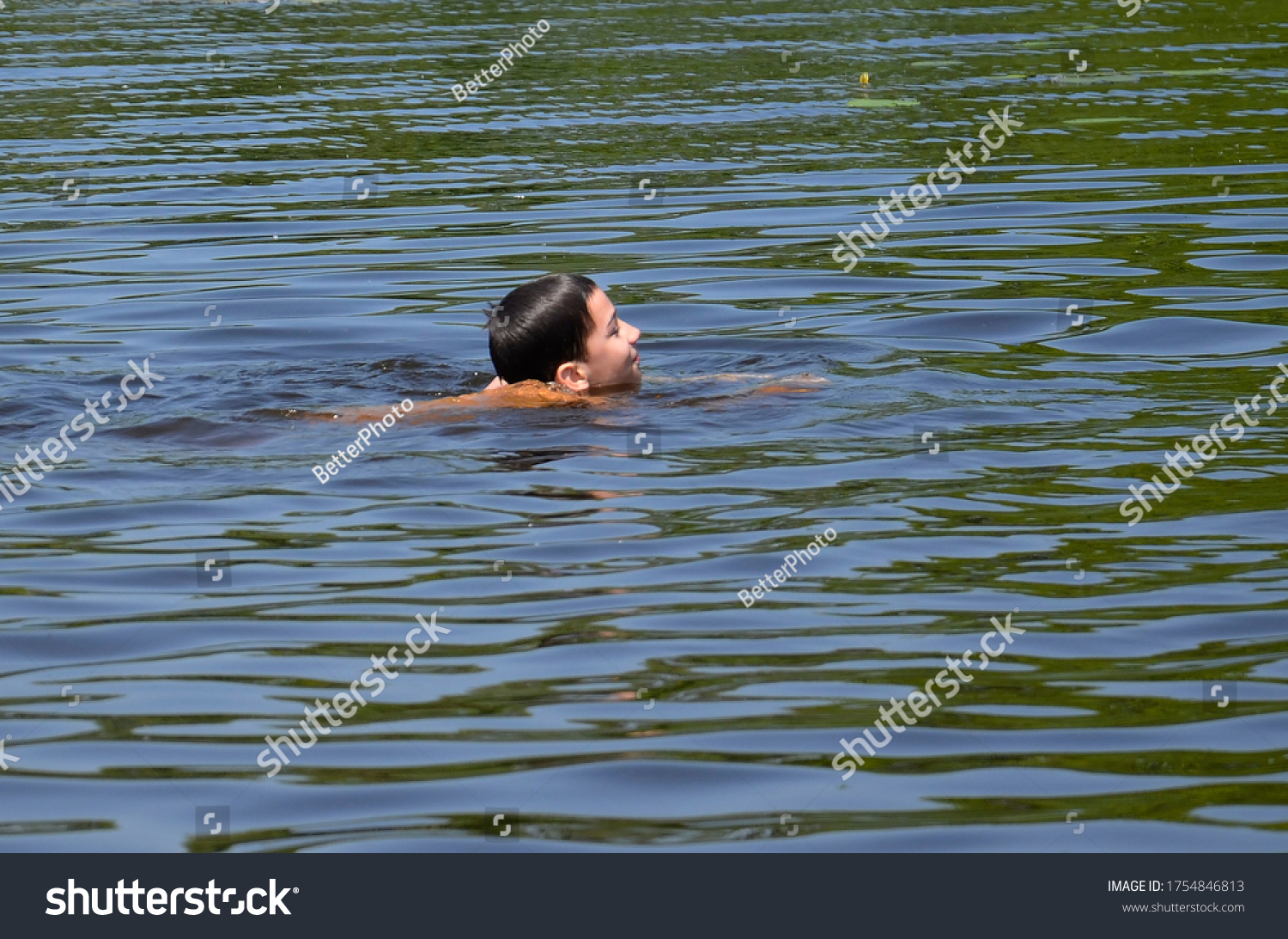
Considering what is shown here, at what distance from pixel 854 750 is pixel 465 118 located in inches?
676

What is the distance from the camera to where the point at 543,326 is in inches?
418

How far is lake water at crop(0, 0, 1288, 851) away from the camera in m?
5.55

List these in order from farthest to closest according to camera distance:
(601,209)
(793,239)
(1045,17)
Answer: (1045,17) → (601,209) → (793,239)

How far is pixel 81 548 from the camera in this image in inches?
314

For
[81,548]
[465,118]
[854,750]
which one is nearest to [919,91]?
[465,118]

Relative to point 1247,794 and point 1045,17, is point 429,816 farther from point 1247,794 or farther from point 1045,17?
point 1045,17
